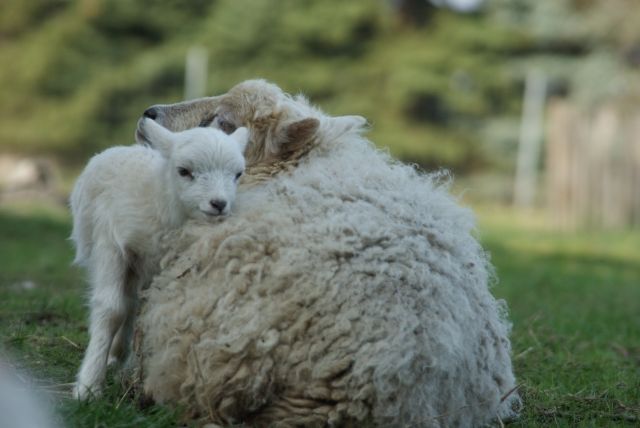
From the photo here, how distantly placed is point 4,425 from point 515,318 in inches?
251

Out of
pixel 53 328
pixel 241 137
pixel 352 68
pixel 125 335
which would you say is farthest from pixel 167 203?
pixel 352 68

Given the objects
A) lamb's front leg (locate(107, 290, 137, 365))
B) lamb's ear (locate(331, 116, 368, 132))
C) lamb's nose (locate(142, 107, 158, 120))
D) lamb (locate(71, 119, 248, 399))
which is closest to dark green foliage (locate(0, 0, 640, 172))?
lamb's nose (locate(142, 107, 158, 120))

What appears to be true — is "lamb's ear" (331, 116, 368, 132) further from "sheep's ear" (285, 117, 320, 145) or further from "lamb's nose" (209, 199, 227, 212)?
"lamb's nose" (209, 199, 227, 212)

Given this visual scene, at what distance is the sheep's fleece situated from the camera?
12.8 ft

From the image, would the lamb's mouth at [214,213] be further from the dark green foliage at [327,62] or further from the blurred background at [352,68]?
the dark green foliage at [327,62]

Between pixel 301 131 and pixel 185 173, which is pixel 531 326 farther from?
pixel 185 173

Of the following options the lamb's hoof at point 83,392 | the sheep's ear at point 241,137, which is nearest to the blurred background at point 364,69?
the sheep's ear at point 241,137

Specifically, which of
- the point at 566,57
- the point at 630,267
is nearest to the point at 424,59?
the point at 566,57

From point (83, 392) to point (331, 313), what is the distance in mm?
1144

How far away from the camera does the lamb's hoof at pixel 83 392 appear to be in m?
4.13

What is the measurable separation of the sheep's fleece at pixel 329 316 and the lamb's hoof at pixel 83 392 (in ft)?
0.72

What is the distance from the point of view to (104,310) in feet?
14.9

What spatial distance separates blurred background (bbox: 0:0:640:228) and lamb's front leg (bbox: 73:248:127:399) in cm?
2268

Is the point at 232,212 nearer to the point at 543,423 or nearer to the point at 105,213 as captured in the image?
the point at 105,213
